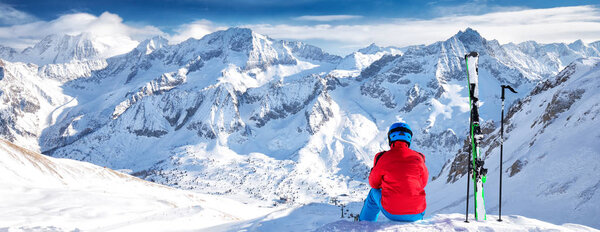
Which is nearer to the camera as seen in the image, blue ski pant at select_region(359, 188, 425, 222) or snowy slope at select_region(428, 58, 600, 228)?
blue ski pant at select_region(359, 188, 425, 222)

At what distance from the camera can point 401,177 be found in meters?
8.55

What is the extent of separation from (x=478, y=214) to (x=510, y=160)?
29754 mm

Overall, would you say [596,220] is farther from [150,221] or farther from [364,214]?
[150,221]

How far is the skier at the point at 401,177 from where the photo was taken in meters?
8.58

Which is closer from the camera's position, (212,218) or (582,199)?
(582,199)

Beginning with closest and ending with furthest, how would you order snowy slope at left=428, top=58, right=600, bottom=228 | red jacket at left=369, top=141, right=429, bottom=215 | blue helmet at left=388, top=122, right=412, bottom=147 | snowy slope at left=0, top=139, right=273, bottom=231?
red jacket at left=369, top=141, right=429, bottom=215
blue helmet at left=388, top=122, right=412, bottom=147
snowy slope at left=428, top=58, right=600, bottom=228
snowy slope at left=0, top=139, right=273, bottom=231

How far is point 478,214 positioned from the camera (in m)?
10.0

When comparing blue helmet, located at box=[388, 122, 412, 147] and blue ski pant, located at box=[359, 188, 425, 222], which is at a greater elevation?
blue helmet, located at box=[388, 122, 412, 147]

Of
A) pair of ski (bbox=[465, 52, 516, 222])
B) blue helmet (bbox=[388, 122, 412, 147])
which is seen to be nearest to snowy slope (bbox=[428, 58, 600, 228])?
pair of ski (bbox=[465, 52, 516, 222])

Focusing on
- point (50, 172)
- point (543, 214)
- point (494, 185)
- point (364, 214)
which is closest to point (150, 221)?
point (364, 214)

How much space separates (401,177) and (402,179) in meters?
0.05

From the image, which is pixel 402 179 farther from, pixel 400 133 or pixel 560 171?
pixel 560 171

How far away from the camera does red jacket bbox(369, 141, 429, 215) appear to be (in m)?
8.56

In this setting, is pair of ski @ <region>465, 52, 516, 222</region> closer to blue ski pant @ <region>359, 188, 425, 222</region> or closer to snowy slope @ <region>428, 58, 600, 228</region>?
blue ski pant @ <region>359, 188, 425, 222</region>
